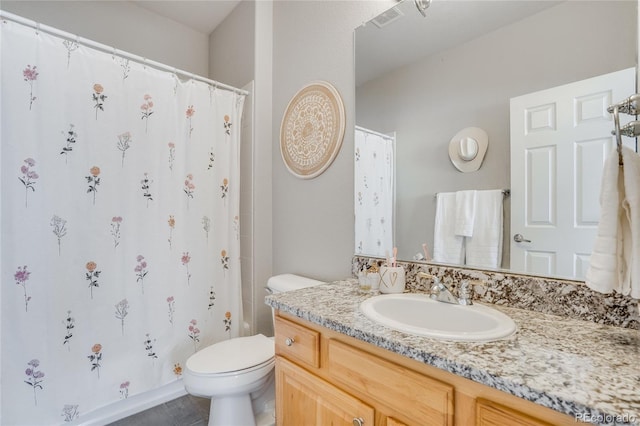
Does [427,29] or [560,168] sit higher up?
[427,29]

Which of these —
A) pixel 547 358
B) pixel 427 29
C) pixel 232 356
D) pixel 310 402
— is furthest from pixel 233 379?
pixel 427 29

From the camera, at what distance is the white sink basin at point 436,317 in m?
0.73

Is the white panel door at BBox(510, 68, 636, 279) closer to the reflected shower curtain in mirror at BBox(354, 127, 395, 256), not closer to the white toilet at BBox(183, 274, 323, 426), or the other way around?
the reflected shower curtain in mirror at BBox(354, 127, 395, 256)

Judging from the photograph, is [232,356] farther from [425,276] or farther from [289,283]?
[425,276]

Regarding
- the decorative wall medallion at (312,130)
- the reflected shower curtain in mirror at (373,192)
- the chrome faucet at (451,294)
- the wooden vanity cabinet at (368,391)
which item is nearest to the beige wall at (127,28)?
the decorative wall medallion at (312,130)

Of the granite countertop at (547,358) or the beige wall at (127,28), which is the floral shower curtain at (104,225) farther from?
the granite countertop at (547,358)

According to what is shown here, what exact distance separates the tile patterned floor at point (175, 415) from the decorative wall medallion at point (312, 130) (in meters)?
1.46

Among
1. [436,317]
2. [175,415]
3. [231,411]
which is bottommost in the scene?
[175,415]

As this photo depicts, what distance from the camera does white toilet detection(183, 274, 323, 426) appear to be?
4.20 ft

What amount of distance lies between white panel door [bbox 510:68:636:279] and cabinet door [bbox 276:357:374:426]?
684 millimetres

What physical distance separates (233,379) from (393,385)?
85 cm

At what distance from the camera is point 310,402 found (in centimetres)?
94

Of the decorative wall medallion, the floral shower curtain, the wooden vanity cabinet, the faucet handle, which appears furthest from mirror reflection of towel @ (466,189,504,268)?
the floral shower curtain

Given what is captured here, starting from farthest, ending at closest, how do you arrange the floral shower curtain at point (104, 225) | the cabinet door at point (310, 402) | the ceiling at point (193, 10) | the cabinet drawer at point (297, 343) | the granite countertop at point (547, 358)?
the ceiling at point (193, 10)
the floral shower curtain at point (104, 225)
the cabinet drawer at point (297, 343)
the cabinet door at point (310, 402)
the granite countertop at point (547, 358)
